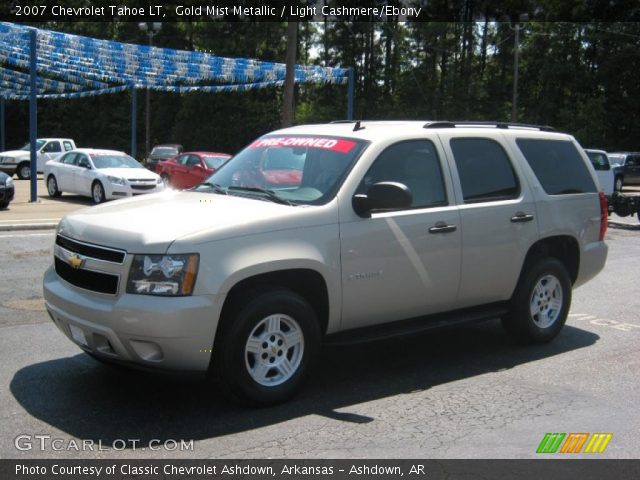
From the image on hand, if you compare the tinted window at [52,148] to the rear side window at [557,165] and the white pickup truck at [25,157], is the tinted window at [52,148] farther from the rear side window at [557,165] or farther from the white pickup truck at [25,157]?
the rear side window at [557,165]

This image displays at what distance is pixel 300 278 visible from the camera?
5.12m

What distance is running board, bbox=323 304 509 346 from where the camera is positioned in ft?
17.5

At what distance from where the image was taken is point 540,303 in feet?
22.1

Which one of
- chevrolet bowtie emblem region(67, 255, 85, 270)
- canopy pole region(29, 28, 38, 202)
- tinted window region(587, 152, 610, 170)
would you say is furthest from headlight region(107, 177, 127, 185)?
tinted window region(587, 152, 610, 170)

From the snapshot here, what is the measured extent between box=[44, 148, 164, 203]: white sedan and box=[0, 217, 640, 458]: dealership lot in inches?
479

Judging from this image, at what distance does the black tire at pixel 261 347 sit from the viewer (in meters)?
4.68

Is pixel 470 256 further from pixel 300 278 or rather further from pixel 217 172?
pixel 217 172

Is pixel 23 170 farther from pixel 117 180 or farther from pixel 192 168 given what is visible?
pixel 117 180

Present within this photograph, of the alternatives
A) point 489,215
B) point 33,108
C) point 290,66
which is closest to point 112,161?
point 33,108

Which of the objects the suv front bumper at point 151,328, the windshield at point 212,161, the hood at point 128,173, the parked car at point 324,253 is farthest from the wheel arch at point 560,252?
the windshield at point 212,161

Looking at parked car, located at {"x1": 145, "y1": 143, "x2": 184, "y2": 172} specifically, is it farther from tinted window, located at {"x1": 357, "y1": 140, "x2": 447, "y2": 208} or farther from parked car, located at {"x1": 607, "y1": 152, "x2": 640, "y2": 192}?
tinted window, located at {"x1": 357, "y1": 140, "x2": 447, "y2": 208}

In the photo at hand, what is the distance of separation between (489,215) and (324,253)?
69.2 inches

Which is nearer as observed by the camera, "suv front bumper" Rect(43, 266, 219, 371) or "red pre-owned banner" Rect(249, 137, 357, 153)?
"suv front bumper" Rect(43, 266, 219, 371)

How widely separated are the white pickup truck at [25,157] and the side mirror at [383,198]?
2800 centimetres
